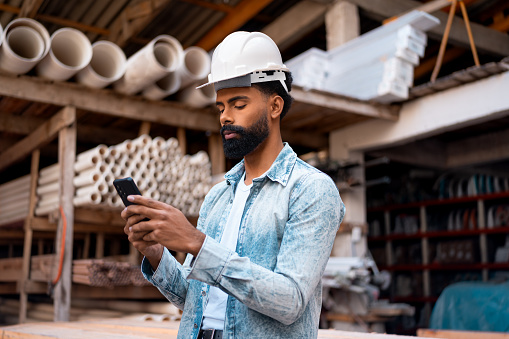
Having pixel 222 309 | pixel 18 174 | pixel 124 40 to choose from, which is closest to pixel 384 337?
pixel 222 309

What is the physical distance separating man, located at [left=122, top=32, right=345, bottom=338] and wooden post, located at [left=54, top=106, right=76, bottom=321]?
12.1ft

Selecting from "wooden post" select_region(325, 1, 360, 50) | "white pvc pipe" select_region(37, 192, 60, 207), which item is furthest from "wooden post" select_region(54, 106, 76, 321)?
"wooden post" select_region(325, 1, 360, 50)

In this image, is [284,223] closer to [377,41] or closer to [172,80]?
[172,80]

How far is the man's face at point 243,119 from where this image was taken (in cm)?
204

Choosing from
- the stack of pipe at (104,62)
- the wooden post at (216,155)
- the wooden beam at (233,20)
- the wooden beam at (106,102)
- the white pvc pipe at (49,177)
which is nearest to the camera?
the stack of pipe at (104,62)

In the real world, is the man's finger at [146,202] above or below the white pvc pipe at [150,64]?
below

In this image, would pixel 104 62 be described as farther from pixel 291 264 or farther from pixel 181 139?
pixel 291 264

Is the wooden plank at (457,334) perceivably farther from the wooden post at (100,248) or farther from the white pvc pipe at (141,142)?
the wooden post at (100,248)

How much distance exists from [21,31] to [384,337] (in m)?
4.46

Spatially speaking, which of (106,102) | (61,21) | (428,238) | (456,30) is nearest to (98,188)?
(106,102)

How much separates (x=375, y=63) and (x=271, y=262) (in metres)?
5.15

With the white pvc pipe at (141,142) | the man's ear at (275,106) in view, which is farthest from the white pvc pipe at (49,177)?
the man's ear at (275,106)

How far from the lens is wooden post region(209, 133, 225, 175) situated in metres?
6.75

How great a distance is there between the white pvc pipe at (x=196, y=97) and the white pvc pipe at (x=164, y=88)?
0.20 m
